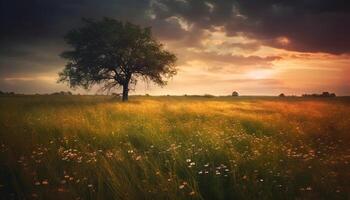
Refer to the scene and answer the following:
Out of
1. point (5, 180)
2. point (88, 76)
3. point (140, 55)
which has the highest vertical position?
point (140, 55)

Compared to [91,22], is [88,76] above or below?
below

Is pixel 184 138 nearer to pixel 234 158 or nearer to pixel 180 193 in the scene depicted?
pixel 234 158

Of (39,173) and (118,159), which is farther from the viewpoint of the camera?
(118,159)

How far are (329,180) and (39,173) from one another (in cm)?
497

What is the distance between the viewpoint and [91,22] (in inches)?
1426

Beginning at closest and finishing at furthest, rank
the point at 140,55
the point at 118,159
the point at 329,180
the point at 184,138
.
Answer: the point at 329,180 < the point at 118,159 < the point at 184,138 < the point at 140,55

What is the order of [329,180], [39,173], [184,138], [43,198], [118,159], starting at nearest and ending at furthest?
1. [43,198]
2. [329,180]
3. [39,173]
4. [118,159]
5. [184,138]

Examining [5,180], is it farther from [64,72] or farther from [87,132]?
[64,72]

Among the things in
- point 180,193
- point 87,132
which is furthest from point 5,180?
point 87,132

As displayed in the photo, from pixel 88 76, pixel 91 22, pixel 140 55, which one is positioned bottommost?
pixel 88 76

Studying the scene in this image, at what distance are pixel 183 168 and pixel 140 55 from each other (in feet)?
99.6

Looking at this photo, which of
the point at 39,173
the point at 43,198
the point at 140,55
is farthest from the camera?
the point at 140,55

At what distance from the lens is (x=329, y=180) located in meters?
5.00

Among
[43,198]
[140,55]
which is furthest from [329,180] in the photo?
[140,55]
